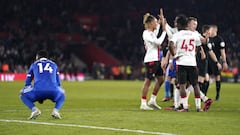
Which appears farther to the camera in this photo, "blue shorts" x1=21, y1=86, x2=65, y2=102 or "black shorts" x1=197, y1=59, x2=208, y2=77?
"black shorts" x1=197, y1=59, x2=208, y2=77

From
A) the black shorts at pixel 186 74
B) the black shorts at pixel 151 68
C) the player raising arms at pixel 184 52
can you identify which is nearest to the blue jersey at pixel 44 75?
the player raising arms at pixel 184 52

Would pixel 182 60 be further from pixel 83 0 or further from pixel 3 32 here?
pixel 83 0

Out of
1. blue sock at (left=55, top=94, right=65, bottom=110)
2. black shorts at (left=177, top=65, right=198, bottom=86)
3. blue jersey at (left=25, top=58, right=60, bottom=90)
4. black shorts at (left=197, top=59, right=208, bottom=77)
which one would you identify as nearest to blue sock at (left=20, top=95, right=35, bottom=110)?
blue jersey at (left=25, top=58, right=60, bottom=90)

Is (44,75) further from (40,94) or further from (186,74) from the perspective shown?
(186,74)

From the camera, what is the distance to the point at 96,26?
52125 mm

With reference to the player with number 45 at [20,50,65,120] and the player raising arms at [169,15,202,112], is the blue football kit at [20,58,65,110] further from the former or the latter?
the player raising arms at [169,15,202,112]

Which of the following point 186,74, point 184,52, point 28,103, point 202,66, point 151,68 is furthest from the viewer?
point 202,66

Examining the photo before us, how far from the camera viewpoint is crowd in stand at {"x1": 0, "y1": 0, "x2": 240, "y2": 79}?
43969mm

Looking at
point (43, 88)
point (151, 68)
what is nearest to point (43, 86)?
point (43, 88)

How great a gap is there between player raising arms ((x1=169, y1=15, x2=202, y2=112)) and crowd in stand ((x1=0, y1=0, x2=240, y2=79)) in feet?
97.4

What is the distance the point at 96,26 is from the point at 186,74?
4010 cm

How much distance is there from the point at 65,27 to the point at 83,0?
13.2 ft

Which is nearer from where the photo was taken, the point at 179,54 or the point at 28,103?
the point at 28,103

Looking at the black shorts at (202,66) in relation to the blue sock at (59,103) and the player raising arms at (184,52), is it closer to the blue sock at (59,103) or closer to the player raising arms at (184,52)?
the player raising arms at (184,52)
